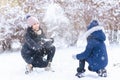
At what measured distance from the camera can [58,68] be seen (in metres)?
8.94

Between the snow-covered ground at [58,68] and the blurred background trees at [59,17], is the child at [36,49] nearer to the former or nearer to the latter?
the snow-covered ground at [58,68]

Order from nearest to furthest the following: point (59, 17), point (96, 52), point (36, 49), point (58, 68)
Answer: point (96, 52)
point (36, 49)
point (58, 68)
point (59, 17)

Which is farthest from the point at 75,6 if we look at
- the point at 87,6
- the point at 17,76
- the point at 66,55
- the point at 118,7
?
the point at 17,76

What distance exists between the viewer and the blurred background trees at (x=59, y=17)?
1155 centimetres

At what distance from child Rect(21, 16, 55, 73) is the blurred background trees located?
289cm

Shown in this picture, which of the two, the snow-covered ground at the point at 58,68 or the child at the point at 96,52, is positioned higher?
the child at the point at 96,52

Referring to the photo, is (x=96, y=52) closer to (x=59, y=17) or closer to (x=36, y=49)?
(x=36, y=49)

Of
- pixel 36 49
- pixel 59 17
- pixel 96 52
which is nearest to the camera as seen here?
pixel 96 52

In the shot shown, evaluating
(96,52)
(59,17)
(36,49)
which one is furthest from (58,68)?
(59,17)

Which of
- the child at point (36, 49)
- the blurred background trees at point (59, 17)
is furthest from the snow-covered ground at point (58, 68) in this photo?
the blurred background trees at point (59, 17)

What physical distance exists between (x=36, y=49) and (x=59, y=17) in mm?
3357

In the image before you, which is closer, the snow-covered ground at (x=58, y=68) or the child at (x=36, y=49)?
the snow-covered ground at (x=58, y=68)

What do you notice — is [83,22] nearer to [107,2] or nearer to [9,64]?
[107,2]

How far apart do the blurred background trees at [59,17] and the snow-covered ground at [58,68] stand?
2.95ft
